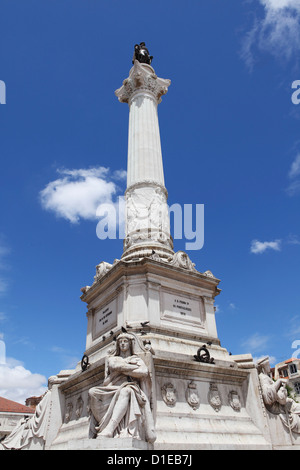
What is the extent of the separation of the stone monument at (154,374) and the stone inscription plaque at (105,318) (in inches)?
1.5

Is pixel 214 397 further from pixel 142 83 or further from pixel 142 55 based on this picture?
pixel 142 55

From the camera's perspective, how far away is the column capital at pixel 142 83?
19.3 meters

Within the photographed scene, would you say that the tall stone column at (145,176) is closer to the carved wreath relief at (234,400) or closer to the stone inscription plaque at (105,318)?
the stone inscription plaque at (105,318)

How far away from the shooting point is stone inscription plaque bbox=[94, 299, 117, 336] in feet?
40.6

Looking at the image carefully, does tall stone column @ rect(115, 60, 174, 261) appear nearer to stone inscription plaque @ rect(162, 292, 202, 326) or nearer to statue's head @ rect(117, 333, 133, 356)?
stone inscription plaque @ rect(162, 292, 202, 326)

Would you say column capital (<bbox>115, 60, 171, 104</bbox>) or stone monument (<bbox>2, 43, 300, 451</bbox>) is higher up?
column capital (<bbox>115, 60, 171, 104</bbox>)

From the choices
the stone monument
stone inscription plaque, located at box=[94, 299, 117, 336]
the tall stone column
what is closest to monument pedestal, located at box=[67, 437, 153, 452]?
the stone monument

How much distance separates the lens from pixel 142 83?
63.1 ft

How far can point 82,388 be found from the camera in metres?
11.3

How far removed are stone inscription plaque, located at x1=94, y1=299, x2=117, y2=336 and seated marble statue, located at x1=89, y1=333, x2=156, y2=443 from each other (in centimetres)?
325

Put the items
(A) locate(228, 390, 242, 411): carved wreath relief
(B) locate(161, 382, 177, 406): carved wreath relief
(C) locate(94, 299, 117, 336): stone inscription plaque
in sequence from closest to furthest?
(B) locate(161, 382, 177, 406): carved wreath relief → (A) locate(228, 390, 242, 411): carved wreath relief → (C) locate(94, 299, 117, 336): stone inscription plaque

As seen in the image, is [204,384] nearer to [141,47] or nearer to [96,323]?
A: [96,323]

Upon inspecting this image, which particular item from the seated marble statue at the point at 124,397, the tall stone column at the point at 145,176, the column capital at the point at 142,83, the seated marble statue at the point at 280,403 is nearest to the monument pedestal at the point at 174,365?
the seated marble statue at the point at 280,403
